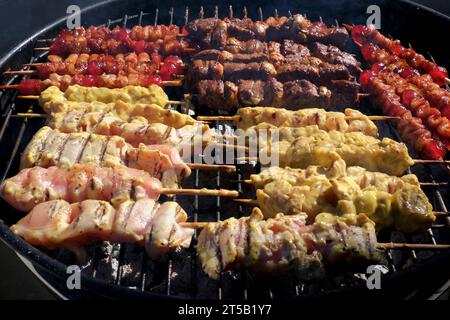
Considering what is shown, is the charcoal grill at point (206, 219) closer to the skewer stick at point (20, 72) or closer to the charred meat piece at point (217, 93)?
the skewer stick at point (20, 72)

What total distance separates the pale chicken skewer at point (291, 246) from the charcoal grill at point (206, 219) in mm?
242

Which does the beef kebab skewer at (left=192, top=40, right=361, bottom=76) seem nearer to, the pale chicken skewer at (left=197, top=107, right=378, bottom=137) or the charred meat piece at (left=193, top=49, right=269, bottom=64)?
the charred meat piece at (left=193, top=49, right=269, bottom=64)

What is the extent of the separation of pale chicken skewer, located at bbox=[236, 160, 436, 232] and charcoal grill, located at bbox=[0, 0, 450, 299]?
0.36 metres

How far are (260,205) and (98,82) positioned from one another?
2.71 m

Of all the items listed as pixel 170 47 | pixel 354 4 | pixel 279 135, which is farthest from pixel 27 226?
pixel 354 4

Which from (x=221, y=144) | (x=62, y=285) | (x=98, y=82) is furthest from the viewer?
(x=98, y=82)

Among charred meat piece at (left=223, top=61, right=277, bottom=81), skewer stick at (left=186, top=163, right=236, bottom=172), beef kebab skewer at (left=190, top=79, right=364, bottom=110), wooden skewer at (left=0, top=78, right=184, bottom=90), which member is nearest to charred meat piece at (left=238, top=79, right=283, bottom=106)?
beef kebab skewer at (left=190, top=79, right=364, bottom=110)

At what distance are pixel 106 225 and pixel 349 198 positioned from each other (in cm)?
209

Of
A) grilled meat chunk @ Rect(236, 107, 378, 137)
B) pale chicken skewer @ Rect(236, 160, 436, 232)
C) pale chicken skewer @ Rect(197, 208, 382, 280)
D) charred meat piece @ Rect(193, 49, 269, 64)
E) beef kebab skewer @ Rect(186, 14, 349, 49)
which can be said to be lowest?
pale chicken skewer @ Rect(197, 208, 382, 280)

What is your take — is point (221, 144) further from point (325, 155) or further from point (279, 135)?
point (325, 155)

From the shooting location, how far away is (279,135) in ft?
15.6

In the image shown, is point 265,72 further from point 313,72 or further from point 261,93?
point 313,72

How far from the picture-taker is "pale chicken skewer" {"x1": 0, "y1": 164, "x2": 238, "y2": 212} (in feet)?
13.5

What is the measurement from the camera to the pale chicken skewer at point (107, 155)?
4.37 meters
